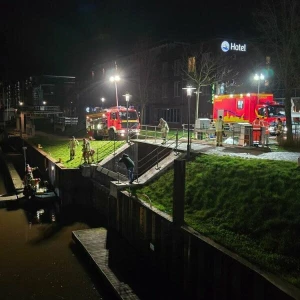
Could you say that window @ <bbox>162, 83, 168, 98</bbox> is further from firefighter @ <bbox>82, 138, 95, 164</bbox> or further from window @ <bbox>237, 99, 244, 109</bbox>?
firefighter @ <bbox>82, 138, 95, 164</bbox>

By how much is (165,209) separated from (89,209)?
9758 millimetres

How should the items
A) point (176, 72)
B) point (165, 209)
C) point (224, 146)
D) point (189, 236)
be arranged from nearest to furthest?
point (189, 236)
point (165, 209)
point (224, 146)
point (176, 72)

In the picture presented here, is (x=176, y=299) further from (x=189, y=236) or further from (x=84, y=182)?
(x=84, y=182)

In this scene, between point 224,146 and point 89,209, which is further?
point 89,209

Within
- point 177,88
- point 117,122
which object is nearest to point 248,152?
point 117,122

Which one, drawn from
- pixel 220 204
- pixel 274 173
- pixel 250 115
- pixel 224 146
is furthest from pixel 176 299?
pixel 250 115

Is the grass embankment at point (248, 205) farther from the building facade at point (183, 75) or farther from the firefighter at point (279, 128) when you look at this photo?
the building facade at point (183, 75)

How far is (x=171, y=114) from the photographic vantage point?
46656 mm

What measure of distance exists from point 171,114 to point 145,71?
6579 millimetres

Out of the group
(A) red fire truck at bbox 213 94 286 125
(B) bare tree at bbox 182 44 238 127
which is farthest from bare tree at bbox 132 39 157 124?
(A) red fire truck at bbox 213 94 286 125

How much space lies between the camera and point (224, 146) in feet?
62.4

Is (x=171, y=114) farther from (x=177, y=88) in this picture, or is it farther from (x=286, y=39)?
(x=286, y=39)

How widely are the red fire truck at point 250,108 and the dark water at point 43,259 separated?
12.9m

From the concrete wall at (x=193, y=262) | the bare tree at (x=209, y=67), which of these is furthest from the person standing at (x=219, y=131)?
the bare tree at (x=209, y=67)
